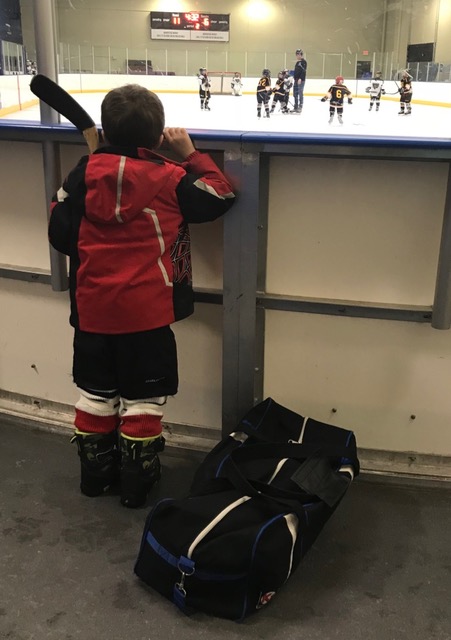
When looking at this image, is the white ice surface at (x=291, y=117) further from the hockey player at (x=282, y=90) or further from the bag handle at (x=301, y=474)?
the bag handle at (x=301, y=474)

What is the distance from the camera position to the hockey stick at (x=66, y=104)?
5.04ft

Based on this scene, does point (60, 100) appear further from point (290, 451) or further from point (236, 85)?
point (290, 451)

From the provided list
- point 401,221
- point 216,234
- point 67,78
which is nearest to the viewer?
point 401,221

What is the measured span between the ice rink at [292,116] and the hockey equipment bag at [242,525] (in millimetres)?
892

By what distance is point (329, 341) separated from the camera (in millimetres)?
1743

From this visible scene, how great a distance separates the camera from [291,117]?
2033mm

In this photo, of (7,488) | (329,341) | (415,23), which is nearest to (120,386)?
(7,488)

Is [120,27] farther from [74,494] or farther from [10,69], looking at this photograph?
[74,494]

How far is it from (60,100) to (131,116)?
25 cm

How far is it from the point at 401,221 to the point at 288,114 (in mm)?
686

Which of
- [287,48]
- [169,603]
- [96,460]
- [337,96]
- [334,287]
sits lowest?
[169,603]

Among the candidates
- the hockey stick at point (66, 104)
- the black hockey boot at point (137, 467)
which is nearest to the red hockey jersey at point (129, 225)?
the hockey stick at point (66, 104)

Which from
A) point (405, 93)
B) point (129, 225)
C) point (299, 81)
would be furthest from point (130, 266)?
point (405, 93)

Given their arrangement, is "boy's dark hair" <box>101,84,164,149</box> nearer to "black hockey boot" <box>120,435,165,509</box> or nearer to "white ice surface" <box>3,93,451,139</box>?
"white ice surface" <box>3,93,451,139</box>
